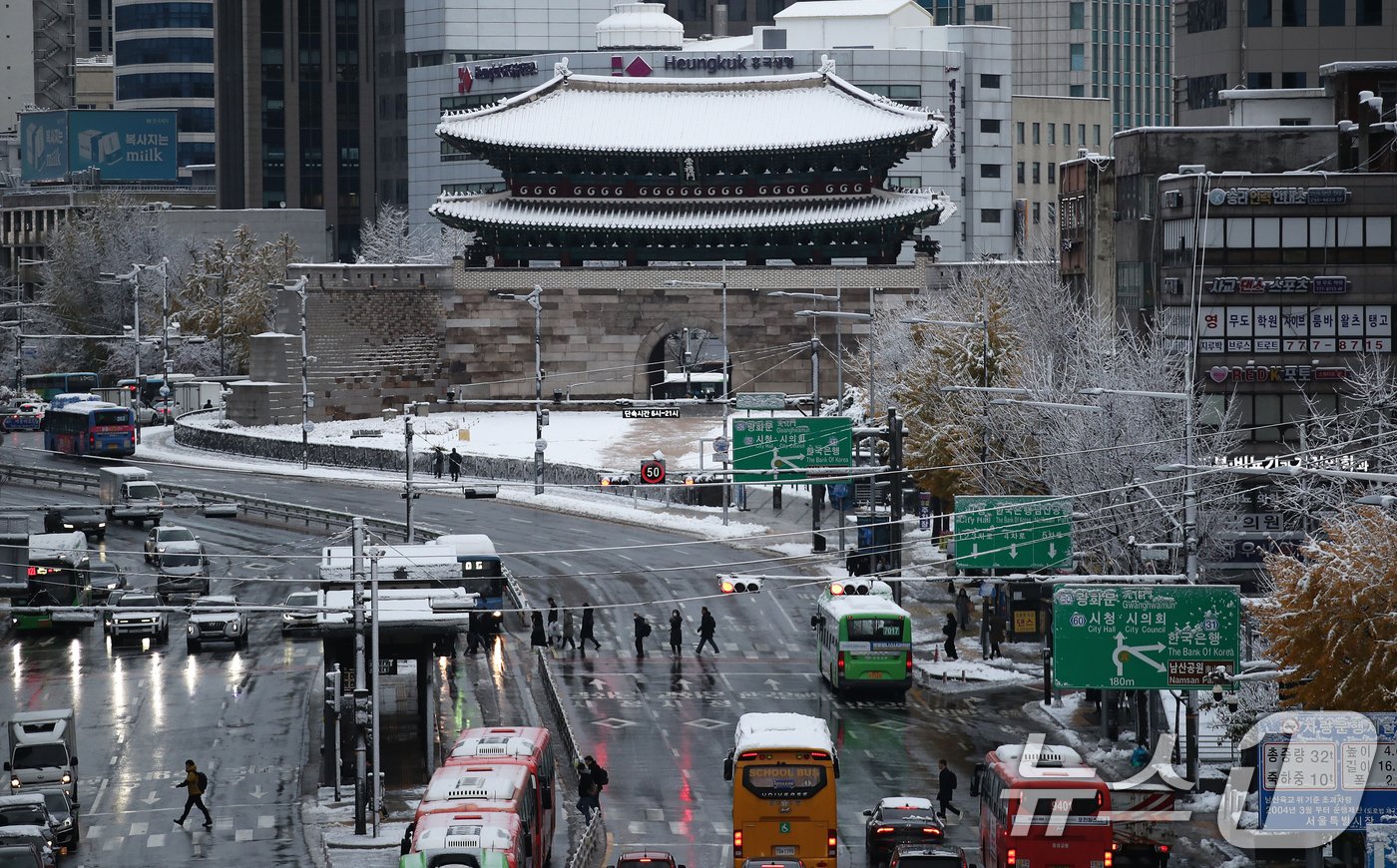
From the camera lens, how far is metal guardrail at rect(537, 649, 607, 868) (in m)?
37.3

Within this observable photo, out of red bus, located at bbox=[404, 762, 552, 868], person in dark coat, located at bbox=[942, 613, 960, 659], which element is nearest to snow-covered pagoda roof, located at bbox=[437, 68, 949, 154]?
person in dark coat, located at bbox=[942, 613, 960, 659]

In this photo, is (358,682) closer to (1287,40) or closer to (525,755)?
(525,755)

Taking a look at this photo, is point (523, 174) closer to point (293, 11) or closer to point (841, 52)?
point (841, 52)

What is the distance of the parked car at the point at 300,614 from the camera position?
6431 centimetres

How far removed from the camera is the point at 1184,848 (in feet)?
132

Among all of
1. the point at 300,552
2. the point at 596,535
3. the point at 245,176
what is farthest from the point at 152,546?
the point at 245,176

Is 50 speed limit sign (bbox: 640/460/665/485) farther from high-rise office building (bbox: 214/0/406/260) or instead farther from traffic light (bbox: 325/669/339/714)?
high-rise office building (bbox: 214/0/406/260)

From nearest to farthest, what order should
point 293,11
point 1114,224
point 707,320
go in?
point 1114,224, point 707,320, point 293,11

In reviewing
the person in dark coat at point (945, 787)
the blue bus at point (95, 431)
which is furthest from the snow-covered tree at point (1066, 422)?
the blue bus at point (95, 431)

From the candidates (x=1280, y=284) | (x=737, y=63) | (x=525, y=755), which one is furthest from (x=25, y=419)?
(x=525, y=755)

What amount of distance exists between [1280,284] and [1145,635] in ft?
80.5

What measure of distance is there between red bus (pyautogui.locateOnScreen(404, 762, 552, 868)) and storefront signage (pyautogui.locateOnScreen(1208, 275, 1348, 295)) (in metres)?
33.5

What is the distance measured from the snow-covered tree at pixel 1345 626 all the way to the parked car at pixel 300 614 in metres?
33.3

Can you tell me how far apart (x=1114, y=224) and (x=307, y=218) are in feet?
358
